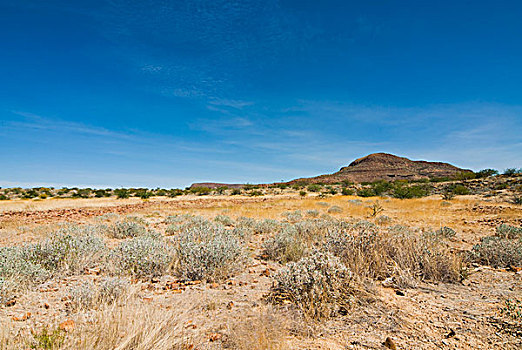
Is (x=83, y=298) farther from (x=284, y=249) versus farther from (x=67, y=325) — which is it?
(x=284, y=249)

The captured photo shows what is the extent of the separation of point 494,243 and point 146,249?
7.43 metres

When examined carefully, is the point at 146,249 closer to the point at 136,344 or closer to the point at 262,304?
the point at 262,304

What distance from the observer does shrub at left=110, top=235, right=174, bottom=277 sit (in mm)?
4980

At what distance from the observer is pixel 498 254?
18.3 ft

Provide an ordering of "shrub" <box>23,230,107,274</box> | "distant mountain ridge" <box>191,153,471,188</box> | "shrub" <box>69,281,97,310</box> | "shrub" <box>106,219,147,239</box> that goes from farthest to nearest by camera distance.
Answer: "distant mountain ridge" <box>191,153,471,188</box> → "shrub" <box>106,219,147,239</box> → "shrub" <box>23,230,107,274</box> → "shrub" <box>69,281,97,310</box>

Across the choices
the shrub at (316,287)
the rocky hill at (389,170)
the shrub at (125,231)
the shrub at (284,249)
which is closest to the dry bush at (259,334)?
the shrub at (316,287)

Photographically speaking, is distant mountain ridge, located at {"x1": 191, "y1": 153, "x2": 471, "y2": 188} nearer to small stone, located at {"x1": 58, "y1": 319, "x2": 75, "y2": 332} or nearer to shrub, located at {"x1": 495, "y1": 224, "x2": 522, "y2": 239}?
shrub, located at {"x1": 495, "y1": 224, "x2": 522, "y2": 239}

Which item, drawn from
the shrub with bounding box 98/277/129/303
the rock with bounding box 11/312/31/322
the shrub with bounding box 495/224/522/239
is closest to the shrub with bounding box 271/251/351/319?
the shrub with bounding box 98/277/129/303

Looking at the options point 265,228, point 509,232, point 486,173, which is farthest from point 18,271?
point 486,173

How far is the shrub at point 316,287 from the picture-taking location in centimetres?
334

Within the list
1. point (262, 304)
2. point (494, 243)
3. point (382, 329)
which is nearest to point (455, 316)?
point (382, 329)

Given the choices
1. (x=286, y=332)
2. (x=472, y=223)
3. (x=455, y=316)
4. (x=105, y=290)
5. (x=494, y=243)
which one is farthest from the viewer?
(x=472, y=223)

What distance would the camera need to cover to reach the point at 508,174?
1455 inches

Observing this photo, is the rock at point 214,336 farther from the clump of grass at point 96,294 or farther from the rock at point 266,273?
the rock at point 266,273
